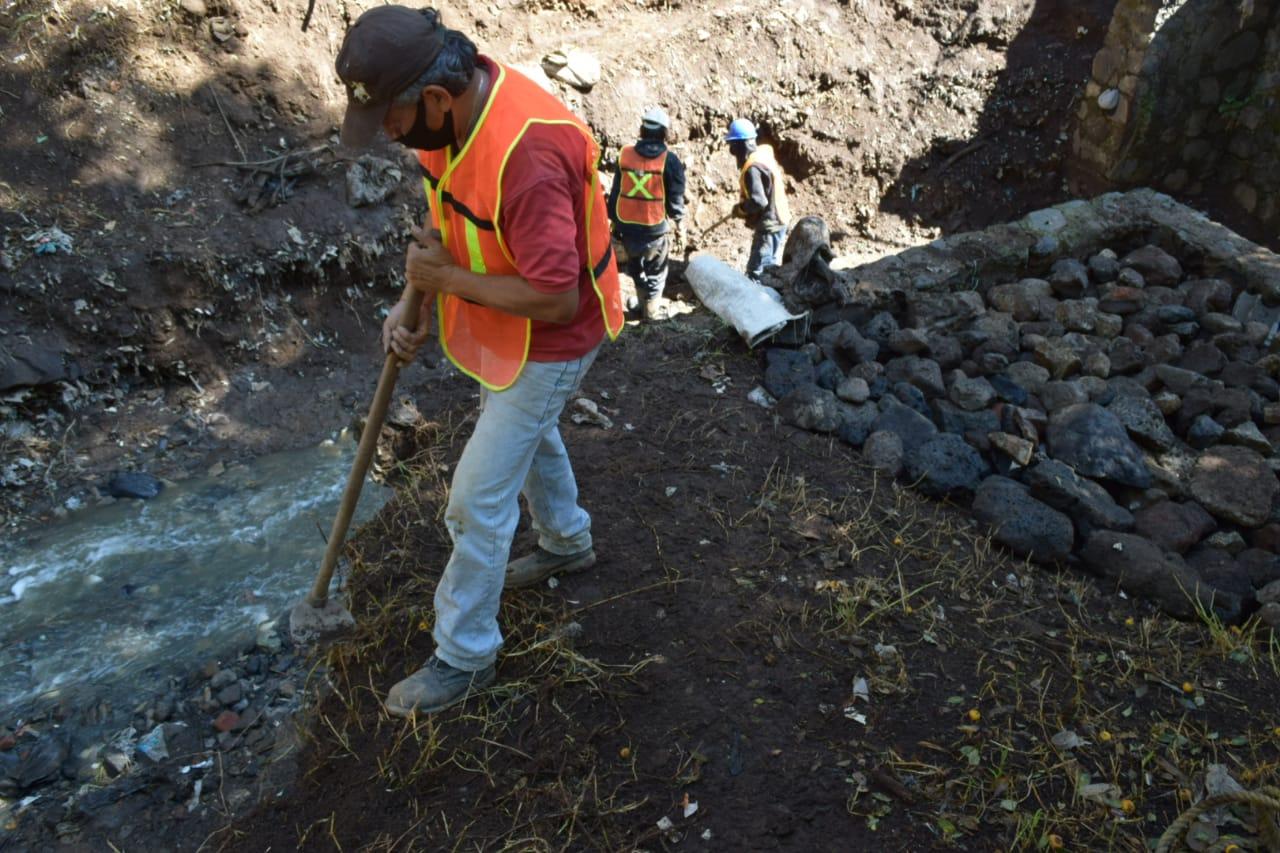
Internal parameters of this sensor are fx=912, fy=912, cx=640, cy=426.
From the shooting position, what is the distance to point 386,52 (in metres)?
2.21

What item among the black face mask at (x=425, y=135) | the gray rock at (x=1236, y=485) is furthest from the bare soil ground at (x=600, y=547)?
the black face mask at (x=425, y=135)

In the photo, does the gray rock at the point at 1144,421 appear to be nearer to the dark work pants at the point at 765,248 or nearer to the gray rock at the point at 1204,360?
the gray rock at the point at 1204,360

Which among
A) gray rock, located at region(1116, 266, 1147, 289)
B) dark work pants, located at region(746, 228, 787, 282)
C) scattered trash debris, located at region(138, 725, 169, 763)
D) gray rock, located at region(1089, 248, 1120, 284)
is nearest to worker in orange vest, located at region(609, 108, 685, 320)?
dark work pants, located at region(746, 228, 787, 282)

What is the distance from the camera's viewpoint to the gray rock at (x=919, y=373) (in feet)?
16.3

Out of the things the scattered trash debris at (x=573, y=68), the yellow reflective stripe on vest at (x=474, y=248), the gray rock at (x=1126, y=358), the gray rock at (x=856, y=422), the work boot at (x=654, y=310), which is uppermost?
the yellow reflective stripe on vest at (x=474, y=248)

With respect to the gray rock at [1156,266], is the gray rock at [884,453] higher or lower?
lower

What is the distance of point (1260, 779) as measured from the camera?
8.95ft

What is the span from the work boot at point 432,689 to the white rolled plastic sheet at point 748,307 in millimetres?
2800

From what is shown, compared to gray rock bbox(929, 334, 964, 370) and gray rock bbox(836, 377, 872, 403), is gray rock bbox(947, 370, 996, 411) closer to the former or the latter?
gray rock bbox(929, 334, 964, 370)

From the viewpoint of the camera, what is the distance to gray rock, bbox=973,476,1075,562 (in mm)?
3893

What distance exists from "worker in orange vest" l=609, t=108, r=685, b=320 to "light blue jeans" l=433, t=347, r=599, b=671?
410 centimetres

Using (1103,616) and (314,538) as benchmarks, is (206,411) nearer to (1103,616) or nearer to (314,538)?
(314,538)

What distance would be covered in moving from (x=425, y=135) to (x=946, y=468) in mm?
2923

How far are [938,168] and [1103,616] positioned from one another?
6753 millimetres
